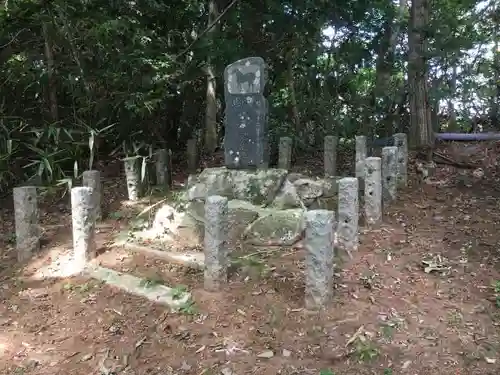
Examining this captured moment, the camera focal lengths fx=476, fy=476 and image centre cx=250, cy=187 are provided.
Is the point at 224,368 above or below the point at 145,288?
below

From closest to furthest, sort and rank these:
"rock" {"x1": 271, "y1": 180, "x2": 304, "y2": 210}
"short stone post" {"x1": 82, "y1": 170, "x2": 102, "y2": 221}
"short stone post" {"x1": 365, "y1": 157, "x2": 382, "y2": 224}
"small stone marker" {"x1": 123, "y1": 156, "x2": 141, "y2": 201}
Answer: "short stone post" {"x1": 365, "y1": 157, "x2": 382, "y2": 224} → "rock" {"x1": 271, "y1": 180, "x2": 304, "y2": 210} → "short stone post" {"x1": 82, "y1": 170, "x2": 102, "y2": 221} → "small stone marker" {"x1": 123, "y1": 156, "x2": 141, "y2": 201}

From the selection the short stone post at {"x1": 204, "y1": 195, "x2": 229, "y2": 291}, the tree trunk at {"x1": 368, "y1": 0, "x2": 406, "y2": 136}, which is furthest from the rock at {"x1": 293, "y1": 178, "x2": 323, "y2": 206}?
the tree trunk at {"x1": 368, "y1": 0, "x2": 406, "y2": 136}

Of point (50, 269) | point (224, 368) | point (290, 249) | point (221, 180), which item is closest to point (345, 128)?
point (221, 180)

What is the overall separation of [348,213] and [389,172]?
1547 millimetres

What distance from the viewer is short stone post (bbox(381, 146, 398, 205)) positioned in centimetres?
586

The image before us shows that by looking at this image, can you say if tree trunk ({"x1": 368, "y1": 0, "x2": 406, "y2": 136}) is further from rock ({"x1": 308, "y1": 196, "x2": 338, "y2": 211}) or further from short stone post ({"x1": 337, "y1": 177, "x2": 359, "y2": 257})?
short stone post ({"x1": 337, "y1": 177, "x2": 359, "y2": 257})

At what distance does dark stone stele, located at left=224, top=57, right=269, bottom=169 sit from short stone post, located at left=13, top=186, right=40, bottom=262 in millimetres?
2299

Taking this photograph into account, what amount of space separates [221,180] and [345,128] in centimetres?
405

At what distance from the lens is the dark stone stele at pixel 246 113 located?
5.57 m

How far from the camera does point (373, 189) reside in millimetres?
5289

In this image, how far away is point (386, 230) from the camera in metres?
5.32

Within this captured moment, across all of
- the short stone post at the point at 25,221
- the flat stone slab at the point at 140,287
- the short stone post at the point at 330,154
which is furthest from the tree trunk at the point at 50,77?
the short stone post at the point at 330,154

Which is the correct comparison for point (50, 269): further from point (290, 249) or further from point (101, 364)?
point (290, 249)

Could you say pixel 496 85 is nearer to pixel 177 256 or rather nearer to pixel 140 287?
pixel 177 256
